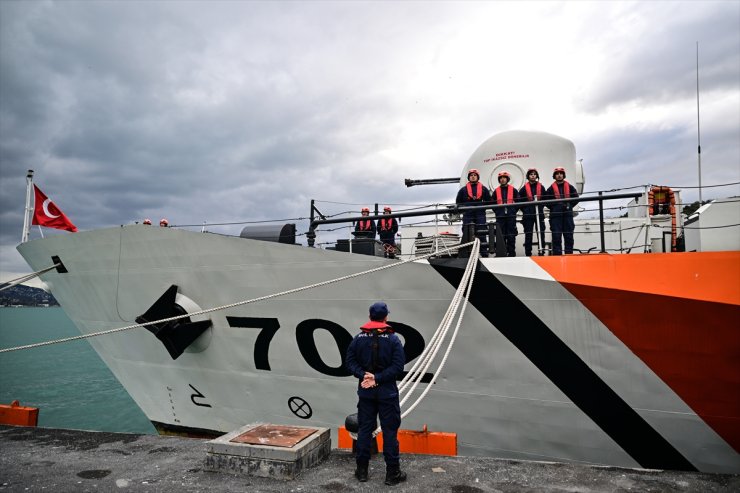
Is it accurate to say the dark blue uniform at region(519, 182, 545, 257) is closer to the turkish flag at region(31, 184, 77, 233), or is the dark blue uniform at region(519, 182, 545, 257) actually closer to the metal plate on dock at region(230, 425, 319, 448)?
the metal plate on dock at region(230, 425, 319, 448)

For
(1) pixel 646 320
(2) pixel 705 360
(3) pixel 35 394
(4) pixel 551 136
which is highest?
(4) pixel 551 136

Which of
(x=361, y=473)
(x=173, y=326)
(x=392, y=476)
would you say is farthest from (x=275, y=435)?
(x=173, y=326)

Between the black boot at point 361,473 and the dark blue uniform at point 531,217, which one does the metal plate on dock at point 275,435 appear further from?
the dark blue uniform at point 531,217

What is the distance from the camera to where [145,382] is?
7.87 meters

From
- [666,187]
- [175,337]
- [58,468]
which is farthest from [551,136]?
[58,468]

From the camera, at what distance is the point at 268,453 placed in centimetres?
380

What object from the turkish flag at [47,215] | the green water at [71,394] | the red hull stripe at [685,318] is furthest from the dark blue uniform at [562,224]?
the green water at [71,394]

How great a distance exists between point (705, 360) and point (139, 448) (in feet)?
18.5

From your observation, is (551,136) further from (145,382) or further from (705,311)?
(145,382)

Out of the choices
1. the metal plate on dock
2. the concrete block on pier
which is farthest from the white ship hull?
the concrete block on pier

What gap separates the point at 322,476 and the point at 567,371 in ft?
9.58

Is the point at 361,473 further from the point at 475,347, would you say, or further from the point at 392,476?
the point at 475,347

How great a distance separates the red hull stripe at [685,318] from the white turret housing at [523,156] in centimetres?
436

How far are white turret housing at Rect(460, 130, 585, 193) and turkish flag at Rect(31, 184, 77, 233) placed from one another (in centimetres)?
764
